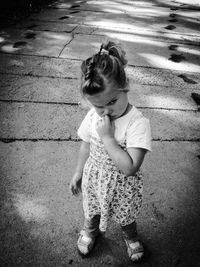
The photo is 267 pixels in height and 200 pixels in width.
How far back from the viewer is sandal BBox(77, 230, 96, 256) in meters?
1.48

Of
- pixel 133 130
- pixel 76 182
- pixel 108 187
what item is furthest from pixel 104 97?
pixel 76 182

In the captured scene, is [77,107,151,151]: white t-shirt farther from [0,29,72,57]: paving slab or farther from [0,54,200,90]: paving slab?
[0,29,72,57]: paving slab

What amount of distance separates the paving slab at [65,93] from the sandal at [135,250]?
1.57 metres

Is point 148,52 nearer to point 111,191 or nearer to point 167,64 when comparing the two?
point 167,64

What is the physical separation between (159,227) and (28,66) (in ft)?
8.72

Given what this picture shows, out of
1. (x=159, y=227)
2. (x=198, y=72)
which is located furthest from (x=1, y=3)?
Result: (x=159, y=227)

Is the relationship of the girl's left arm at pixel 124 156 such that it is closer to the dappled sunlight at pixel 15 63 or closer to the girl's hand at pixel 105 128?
the girl's hand at pixel 105 128

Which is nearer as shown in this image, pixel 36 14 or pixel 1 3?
pixel 1 3

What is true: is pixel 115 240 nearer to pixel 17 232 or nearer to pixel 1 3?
pixel 17 232

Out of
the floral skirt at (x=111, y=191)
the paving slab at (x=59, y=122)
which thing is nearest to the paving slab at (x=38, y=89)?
the paving slab at (x=59, y=122)

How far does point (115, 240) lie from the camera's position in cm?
157

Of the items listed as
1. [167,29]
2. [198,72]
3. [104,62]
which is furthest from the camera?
[167,29]

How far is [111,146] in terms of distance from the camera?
1.07 meters

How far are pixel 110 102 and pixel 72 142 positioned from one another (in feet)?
4.11
